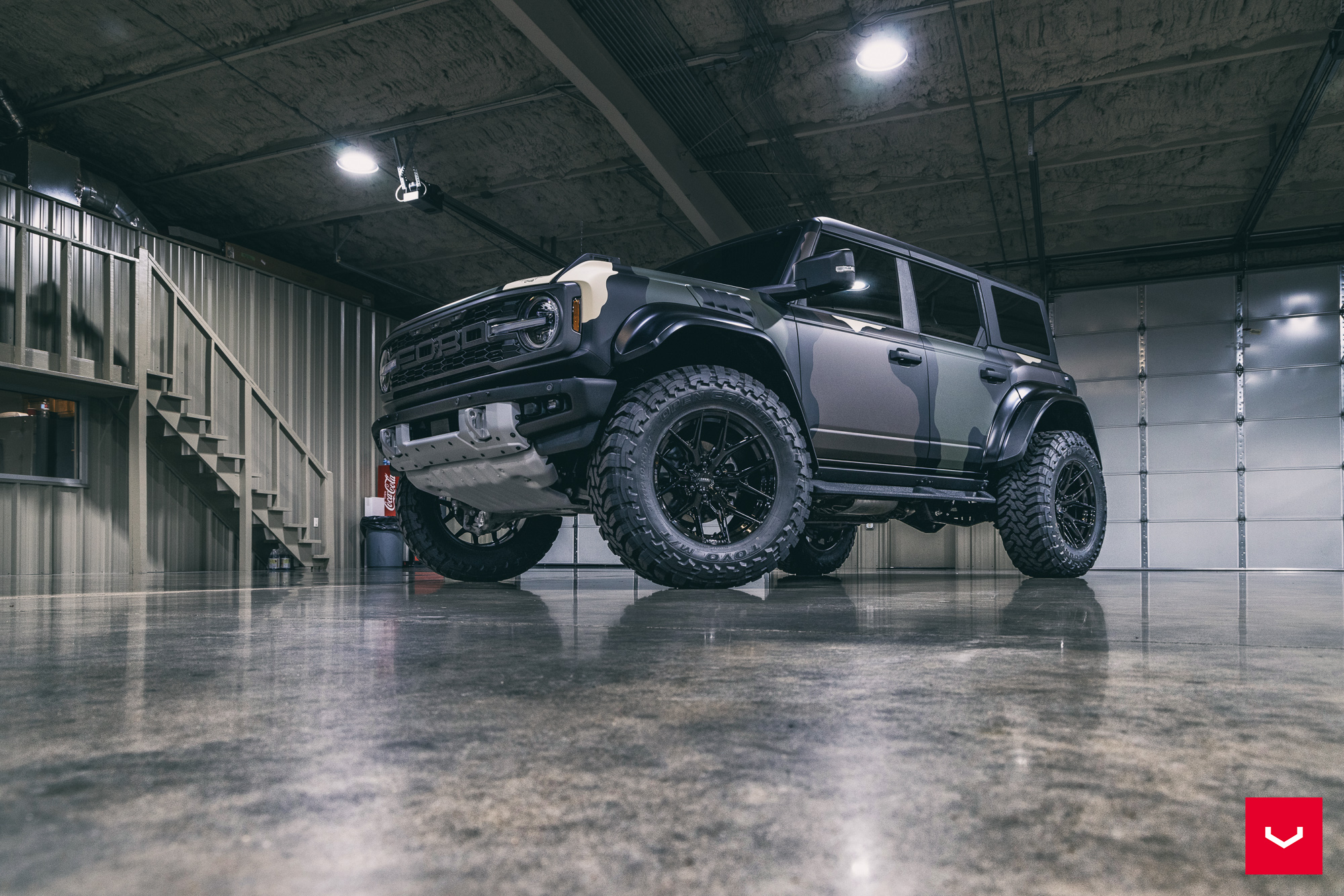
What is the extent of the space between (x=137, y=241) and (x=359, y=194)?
10.2 feet

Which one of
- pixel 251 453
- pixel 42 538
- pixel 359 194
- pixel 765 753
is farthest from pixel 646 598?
pixel 359 194

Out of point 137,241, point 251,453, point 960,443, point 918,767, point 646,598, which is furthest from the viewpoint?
point 137,241

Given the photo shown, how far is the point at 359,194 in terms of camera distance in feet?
41.6

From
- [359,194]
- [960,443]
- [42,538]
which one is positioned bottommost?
[42,538]

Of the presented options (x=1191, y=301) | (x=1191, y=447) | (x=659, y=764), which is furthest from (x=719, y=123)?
(x=659, y=764)

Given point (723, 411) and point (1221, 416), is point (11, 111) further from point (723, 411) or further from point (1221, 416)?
point (1221, 416)

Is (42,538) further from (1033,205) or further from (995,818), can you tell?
(1033,205)

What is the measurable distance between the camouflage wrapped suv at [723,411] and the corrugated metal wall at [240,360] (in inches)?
323

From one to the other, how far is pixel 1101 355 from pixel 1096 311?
2.59 feet

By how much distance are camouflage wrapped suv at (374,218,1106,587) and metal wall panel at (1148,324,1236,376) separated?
1073cm

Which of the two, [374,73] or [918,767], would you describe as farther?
[374,73]

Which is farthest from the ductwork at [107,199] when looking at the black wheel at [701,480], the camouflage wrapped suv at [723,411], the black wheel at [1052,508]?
the black wheel at [1052,508]

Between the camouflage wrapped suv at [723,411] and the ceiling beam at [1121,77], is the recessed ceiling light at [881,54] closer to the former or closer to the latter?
the ceiling beam at [1121,77]

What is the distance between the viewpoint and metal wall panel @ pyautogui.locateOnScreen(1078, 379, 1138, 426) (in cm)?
1489
